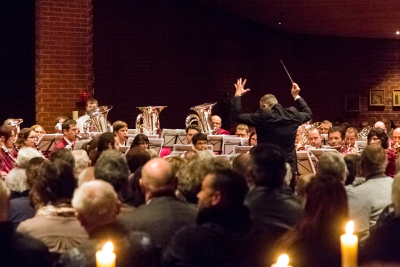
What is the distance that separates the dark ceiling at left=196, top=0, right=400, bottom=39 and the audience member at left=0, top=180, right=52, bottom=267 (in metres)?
7.59

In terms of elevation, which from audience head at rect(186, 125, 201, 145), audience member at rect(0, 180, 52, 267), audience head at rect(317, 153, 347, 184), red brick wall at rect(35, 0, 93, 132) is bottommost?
audience member at rect(0, 180, 52, 267)

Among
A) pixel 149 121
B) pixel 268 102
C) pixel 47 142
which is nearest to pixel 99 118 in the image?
pixel 149 121

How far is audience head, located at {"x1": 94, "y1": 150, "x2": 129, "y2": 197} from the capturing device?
11.0ft

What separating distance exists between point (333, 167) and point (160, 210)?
1.23 meters

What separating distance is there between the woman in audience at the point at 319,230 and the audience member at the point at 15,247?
111 cm

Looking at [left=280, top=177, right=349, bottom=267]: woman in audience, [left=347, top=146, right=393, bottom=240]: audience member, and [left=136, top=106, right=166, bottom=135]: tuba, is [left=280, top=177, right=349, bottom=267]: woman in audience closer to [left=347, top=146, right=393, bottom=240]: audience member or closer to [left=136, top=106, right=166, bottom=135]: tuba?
[left=347, top=146, right=393, bottom=240]: audience member

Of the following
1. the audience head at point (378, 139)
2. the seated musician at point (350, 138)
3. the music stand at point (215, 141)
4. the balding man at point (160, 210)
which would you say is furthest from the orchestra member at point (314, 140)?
the balding man at point (160, 210)

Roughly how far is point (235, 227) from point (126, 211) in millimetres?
940

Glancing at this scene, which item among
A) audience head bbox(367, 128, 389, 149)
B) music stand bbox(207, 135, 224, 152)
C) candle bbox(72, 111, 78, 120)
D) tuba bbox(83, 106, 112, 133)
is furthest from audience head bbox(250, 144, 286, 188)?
candle bbox(72, 111, 78, 120)

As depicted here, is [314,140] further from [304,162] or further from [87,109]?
[87,109]

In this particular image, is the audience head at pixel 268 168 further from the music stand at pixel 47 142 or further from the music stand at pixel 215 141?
the music stand at pixel 47 142

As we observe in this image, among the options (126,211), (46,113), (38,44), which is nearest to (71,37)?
(38,44)

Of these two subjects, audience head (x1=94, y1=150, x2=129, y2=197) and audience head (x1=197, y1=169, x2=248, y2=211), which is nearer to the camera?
audience head (x1=197, y1=169, x2=248, y2=211)

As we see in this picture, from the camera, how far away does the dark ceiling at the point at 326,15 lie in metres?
9.34
